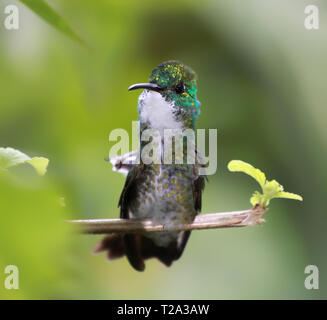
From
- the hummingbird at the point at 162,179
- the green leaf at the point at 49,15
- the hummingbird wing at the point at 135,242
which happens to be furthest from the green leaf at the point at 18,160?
the hummingbird wing at the point at 135,242

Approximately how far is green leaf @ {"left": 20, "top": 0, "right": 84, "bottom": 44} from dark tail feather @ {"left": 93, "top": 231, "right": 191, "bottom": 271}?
3.19 feet

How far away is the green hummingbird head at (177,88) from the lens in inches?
42.5

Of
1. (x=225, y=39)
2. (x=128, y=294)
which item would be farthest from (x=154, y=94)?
(x=128, y=294)

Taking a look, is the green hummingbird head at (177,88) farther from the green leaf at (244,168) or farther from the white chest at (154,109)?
the green leaf at (244,168)

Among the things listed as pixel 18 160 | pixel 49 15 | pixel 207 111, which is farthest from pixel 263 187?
pixel 207 111

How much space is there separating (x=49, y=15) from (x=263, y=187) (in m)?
0.47

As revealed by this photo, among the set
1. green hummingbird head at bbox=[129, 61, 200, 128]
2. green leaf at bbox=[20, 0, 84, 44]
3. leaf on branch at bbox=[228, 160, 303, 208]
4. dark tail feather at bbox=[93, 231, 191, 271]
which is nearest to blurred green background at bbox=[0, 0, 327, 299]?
dark tail feather at bbox=[93, 231, 191, 271]

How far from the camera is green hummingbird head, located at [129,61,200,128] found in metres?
1.08

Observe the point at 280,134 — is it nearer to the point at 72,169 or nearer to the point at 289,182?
the point at 289,182

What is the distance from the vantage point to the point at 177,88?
3.68 feet

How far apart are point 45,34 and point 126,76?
403 millimetres

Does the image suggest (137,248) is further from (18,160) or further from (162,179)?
(18,160)

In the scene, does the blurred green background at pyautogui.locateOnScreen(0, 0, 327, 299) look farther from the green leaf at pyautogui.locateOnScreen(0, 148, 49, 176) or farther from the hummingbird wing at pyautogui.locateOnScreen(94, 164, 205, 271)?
the green leaf at pyautogui.locateOnScreen(0, 148, 49, 176)

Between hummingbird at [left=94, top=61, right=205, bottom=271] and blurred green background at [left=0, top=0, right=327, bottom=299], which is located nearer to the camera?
hummingbird at [left=94, top=61, right=205, bottom=271]
